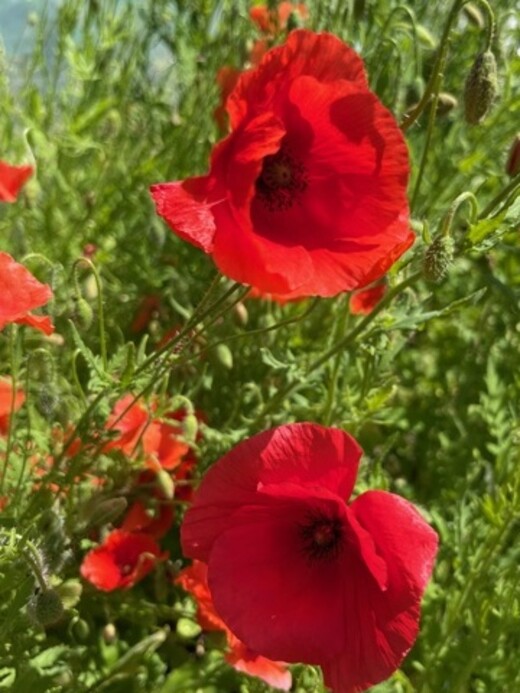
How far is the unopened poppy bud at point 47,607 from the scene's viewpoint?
4.00 feet

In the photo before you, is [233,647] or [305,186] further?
[233,647]

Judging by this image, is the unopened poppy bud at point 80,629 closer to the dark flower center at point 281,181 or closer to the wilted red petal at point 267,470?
the wilted red petal at point 267,470

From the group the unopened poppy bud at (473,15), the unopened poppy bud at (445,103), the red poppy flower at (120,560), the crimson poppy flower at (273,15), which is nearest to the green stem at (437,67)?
the unopened poppy bud at (445,103)

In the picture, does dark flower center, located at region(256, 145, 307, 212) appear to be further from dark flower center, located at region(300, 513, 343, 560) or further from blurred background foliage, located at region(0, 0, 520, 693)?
dark flower center, located at region(300, 513, 343, 560)

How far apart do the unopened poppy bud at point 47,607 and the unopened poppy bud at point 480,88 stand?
795mm

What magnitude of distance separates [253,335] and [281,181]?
0.47 m

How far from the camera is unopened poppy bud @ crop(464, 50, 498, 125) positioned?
137 cm

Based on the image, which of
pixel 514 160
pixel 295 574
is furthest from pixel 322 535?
pixel 514 160

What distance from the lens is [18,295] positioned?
117cm

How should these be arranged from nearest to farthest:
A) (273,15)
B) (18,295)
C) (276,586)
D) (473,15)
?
(18,295) < (276,586) < (473,15) < (273,15)

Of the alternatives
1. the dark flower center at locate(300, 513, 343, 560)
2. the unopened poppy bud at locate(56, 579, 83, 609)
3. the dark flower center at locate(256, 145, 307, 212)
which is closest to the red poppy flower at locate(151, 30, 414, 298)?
the dark flower center at locate(256, 145, 307, 212)

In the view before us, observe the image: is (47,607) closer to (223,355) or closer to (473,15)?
(223,355)

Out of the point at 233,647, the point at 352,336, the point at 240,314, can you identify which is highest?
the point at 352,336

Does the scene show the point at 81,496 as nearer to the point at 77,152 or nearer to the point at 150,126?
the point at 77,152
